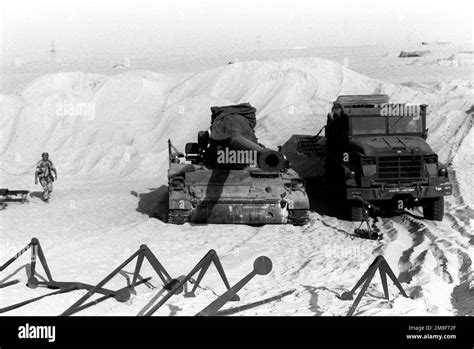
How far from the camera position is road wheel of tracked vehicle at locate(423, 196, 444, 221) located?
13.2 m

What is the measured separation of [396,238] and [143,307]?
5.46m

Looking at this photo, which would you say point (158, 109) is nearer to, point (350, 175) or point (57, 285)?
point (350, 175)

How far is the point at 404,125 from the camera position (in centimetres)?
1411

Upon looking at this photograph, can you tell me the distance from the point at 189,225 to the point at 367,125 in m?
4.03

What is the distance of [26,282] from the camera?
928cm

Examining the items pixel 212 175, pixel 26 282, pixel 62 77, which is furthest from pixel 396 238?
pixel 62 77

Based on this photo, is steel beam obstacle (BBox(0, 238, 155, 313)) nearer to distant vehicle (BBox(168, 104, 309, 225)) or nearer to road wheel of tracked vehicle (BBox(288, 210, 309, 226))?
distant vehicle (BBox(168, 104, 309, 225))

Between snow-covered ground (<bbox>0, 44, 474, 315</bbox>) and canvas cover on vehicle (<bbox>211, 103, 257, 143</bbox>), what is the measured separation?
2.02 meters

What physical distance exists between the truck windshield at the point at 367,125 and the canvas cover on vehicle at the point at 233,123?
1989 mm

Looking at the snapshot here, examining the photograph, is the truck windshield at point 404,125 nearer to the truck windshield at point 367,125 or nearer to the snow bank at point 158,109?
the truck windshield at point 367,125
